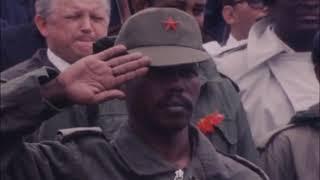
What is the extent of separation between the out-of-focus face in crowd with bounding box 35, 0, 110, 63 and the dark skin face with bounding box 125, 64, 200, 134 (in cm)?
128

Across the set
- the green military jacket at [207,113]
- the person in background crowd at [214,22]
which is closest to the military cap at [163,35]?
the green military jacket at [207,113]

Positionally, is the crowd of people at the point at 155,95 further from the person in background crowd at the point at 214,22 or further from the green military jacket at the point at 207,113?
the person in background crowd at the point at 214,22

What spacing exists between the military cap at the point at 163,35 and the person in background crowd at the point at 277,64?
1362 millimetres

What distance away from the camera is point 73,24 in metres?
5.21

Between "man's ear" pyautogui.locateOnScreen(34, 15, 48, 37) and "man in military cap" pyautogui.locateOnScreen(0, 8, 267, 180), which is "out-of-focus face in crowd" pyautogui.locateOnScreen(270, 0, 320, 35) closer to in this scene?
"man's ear" pyautogui.locateOnScreen(34, 15, 48, 37)

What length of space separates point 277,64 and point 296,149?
2.61 feet

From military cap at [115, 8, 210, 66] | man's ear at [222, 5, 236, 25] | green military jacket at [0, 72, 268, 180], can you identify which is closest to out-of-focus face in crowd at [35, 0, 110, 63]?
military cap at [115, 8, 210, 66]

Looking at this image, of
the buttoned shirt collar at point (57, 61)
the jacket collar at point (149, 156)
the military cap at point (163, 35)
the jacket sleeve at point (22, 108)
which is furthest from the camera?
the buttoned shirt collar at point (57, 61)

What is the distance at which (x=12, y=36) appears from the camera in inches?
237

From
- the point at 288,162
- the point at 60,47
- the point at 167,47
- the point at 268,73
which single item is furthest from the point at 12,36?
the point at 167,47

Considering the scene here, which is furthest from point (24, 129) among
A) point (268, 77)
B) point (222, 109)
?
point (268, 77)

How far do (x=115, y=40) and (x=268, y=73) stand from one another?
60.6 inches

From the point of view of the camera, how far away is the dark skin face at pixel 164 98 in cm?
379

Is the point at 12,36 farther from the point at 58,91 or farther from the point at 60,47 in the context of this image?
the point at 58,91
